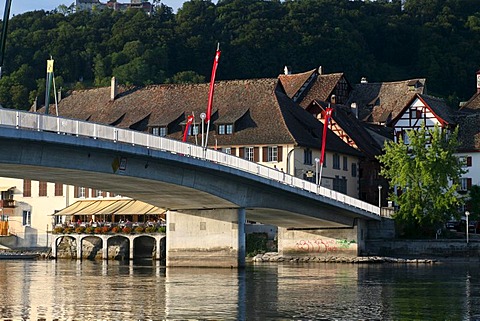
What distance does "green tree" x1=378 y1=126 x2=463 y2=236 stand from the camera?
265ft

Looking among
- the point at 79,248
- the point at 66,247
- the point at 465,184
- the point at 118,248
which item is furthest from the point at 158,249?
the point at 465,184

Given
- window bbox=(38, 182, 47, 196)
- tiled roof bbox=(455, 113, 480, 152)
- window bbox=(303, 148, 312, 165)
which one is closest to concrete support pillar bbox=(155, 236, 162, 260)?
window bbox=(303, 148, 312, 165)

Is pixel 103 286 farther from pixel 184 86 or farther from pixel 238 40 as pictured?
pixel 238 40

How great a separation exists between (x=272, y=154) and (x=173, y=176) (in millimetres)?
30815

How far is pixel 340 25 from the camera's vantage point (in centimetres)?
16438

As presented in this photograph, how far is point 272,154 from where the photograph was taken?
87.3 meters

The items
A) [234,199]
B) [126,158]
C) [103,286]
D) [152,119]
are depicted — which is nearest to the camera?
[103,286]

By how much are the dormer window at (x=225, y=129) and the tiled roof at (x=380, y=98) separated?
3086 centimetres

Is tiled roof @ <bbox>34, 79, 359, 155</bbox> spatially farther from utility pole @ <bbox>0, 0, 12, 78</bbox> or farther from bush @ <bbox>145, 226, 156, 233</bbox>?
utility pole @ <bbox>0, 0, 12, 78</bbox>

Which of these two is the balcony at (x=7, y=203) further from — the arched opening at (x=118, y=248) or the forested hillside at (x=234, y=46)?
the forested hillside at (x=234, y=46)

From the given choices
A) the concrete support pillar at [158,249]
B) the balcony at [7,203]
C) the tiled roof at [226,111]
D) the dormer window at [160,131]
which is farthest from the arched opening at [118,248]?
the balcony at [7,203]

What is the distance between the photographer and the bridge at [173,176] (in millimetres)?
48156

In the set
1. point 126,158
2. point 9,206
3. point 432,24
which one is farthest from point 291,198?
point 432,24

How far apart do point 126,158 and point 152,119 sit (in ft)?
137
